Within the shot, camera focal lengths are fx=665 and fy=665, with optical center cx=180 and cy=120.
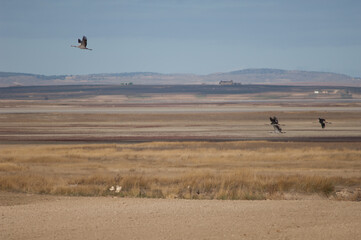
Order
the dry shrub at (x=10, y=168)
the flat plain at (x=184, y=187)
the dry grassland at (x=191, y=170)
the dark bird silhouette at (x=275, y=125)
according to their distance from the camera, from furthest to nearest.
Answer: the dark bird silhouette at (x=275, y=125)
the dry shrub at (x=10, y=168)
the dry grassland at (x=191, y=170)
the flat plain at (x=184, y=187)

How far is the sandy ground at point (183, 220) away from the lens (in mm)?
12586

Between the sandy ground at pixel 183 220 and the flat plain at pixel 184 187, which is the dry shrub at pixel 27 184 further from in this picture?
the sandy ground at pixel 183 220

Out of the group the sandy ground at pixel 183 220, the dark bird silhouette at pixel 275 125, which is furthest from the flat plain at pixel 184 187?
the dark bird silhouette at pixel 275 125

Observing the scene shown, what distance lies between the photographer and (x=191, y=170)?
89.3ft

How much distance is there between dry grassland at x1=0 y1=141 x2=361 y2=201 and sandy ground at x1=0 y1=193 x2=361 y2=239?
332 centimetres

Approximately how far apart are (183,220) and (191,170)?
43.7 ft

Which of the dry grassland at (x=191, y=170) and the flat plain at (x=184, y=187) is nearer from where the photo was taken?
the flat plain at (x=184, y=187)

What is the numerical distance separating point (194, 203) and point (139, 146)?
23985mm

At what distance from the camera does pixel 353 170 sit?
27547 mm

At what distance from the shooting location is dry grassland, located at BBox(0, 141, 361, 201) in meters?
20.9

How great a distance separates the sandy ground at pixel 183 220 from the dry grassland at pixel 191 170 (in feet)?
10.9

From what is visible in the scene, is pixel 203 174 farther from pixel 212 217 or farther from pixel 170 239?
pixel 170 239

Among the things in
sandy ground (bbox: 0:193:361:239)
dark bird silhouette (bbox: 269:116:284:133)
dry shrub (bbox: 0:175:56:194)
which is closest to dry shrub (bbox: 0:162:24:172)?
dry shrub (bbox: 0:175:56:194)

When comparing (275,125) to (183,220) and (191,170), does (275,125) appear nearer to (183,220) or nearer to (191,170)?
(191,170)
